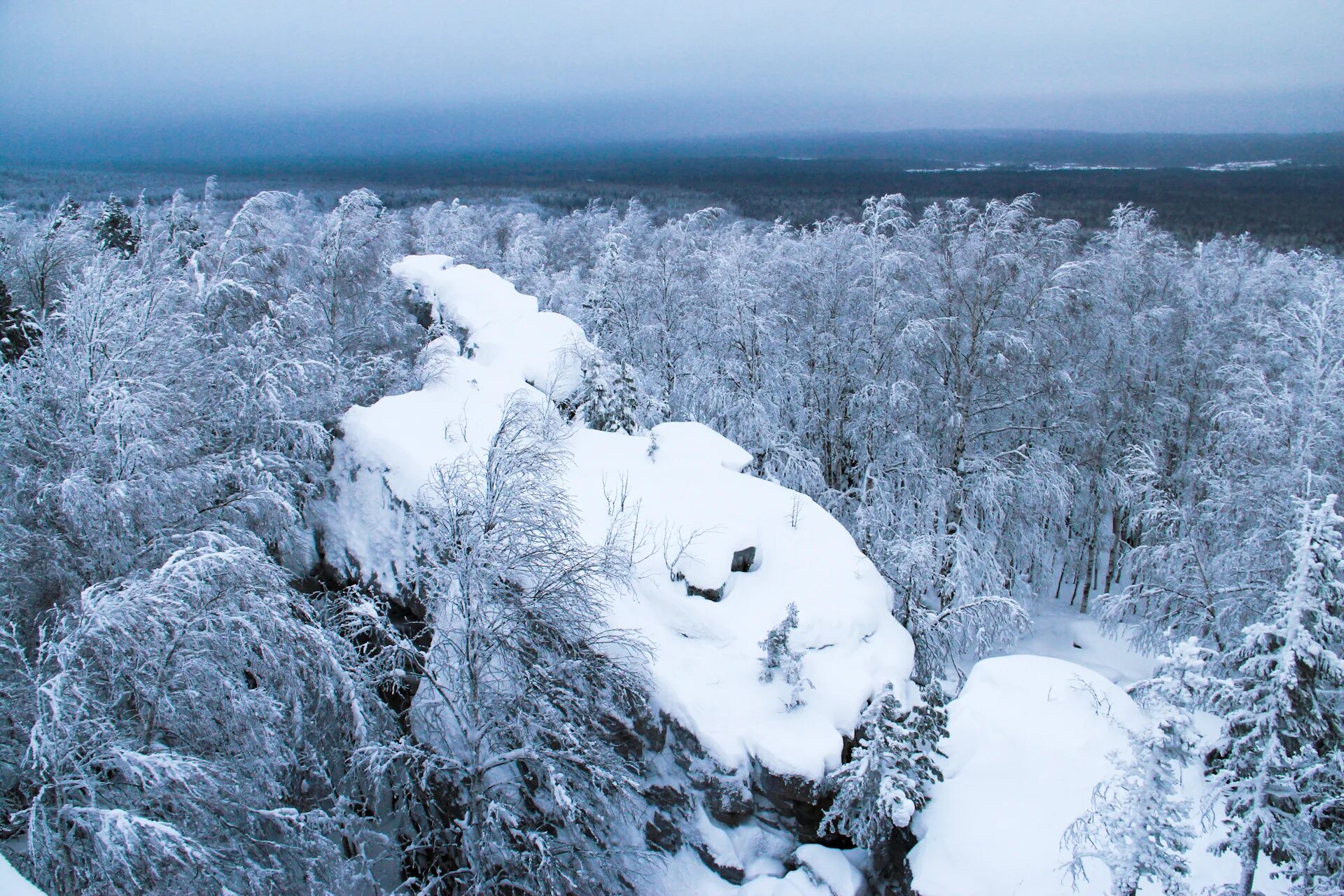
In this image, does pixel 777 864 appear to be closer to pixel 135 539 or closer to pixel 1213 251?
pixel 135 539

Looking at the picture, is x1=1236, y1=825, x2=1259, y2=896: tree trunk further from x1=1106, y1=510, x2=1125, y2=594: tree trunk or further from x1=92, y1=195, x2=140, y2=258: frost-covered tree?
x1=92, y1=195, x2=140, y2=258: frost-covered tree

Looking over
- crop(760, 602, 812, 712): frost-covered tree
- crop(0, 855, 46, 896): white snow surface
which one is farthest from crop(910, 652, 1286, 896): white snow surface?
crop(0, 855, 46, 896): white snow surface

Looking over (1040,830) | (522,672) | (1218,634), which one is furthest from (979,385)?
(522,672)

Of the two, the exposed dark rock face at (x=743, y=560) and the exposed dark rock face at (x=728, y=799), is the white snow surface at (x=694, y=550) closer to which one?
the exposed dark rock face at (x=743, y=560)

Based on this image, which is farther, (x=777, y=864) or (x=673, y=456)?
(x=673, y=456)

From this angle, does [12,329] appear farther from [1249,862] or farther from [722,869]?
[1249,862]

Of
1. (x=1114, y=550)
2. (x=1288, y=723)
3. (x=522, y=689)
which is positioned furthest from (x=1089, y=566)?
(x=522, y=689)
